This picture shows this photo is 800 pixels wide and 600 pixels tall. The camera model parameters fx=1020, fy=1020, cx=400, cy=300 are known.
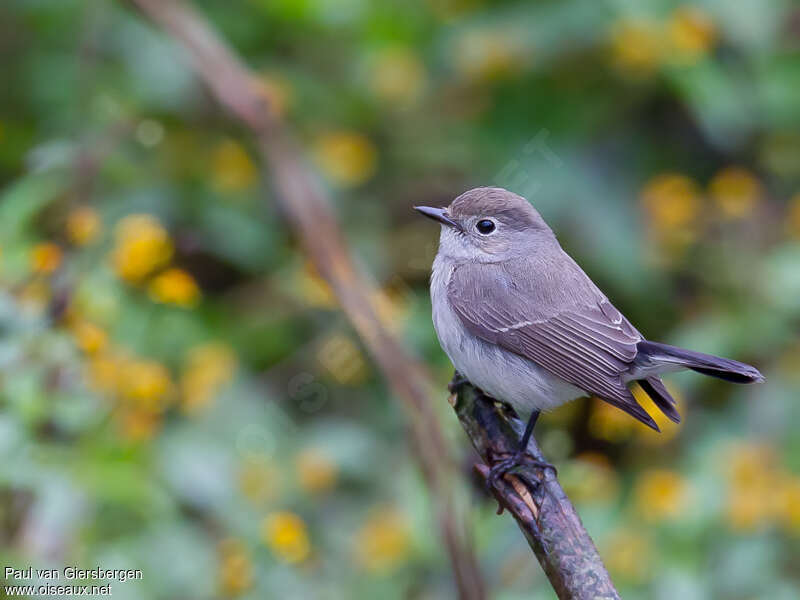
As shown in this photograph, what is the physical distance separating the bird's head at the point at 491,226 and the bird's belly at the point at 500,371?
23 cm

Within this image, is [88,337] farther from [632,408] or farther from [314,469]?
[632,408]

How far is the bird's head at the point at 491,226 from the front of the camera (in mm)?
2969

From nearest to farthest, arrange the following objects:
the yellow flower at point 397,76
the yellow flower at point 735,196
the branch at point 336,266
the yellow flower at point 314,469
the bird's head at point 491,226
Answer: the branch at point 336,266 → the bird's head at point 491,226 → the yellow flower at point 314,469 → the yellow flower at point 735,196 → the yellow flower at point 397,76

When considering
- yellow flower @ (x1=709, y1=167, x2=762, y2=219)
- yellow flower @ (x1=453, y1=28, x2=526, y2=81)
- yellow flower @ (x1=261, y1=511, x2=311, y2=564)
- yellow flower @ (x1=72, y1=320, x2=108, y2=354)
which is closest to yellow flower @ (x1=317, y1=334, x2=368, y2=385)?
yellow flower @ (x1=261, y1=511, x2=311, y2=564)

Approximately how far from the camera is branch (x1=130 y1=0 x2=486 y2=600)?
2473 millimetres

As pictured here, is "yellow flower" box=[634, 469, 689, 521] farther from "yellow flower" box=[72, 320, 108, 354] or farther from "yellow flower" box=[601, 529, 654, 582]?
"yellow flower" box=[72, 320, 108, 354]

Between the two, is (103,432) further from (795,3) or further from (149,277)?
(795,3)

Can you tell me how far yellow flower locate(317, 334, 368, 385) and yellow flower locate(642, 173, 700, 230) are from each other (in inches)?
61.3

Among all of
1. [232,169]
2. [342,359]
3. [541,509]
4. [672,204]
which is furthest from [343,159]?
[541,509]

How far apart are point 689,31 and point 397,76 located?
4.82 ft

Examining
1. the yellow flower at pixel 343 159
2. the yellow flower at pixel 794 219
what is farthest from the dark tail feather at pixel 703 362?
the yellow flower at pixel 343 159

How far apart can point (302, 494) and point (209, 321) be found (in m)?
1.23

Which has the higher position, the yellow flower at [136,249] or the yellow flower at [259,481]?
the yellow flower at [136,249]

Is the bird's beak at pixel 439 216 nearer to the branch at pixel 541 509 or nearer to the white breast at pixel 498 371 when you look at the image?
the white breast at pixel 498 371
